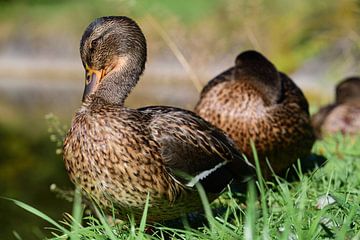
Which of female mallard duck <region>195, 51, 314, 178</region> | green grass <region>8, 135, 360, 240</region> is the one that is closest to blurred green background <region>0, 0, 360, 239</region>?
female mallard duck <region>195, 51, 314, 178</region>

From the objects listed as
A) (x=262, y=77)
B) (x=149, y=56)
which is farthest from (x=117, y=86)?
(x=149, y=56)

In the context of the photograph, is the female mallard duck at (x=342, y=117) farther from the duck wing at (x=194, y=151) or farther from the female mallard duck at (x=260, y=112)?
the duck wing at (x=194, y=151)

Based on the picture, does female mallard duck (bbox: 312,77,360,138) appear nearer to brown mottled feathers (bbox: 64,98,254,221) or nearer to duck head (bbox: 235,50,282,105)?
A: duck head (bbox: 235,50,282,105)

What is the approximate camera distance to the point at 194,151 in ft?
12.6

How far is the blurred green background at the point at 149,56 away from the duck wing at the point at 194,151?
64.1 inches

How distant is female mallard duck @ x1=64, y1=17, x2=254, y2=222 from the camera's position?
351 centimetres

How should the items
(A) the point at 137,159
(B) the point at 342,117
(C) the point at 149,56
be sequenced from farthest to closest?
(C) the point at 149,56, (B) the point at 342,117, (A) the point at 137,159

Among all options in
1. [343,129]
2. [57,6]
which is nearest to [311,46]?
[343,129]

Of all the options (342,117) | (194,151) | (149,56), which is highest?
(194,151)

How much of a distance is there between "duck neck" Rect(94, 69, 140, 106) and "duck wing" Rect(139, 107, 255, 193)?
132 mm

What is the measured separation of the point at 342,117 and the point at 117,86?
349 cm

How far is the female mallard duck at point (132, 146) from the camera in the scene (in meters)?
→ 3.51

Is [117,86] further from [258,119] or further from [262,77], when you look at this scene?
[262,77]

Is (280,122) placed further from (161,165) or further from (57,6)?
(57,6)
